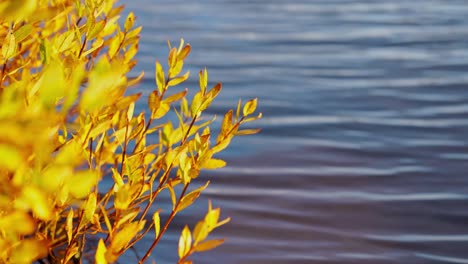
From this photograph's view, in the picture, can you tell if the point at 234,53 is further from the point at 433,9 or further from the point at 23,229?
the point at 23,229

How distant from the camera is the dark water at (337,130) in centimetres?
246

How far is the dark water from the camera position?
2.46m

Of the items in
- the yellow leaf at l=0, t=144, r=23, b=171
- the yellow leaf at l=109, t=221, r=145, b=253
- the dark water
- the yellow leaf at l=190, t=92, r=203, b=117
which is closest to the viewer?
the yellow leaf at l=0, t=144, r=23, b=171

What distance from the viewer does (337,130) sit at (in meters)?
3.60

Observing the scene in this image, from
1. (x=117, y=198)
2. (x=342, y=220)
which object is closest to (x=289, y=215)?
(x=342, y=220)

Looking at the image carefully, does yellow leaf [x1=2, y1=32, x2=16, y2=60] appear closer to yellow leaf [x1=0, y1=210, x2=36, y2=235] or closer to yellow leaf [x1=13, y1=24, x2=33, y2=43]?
yellow leaf [x1=13, y1=24, x2=33, y2=43]

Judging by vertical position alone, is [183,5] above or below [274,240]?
above

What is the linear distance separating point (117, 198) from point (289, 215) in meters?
1.61

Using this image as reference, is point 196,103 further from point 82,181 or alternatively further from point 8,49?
point 82,181

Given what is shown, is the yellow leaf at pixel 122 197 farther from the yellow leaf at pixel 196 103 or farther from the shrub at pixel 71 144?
the yellow leaf at pixel 196 103

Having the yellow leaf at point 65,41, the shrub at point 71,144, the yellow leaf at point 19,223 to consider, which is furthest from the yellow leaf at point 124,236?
the yellow leaf at point 65,41

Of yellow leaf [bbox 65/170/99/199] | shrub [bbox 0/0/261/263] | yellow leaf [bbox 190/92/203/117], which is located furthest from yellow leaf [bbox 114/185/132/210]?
yellow leaf [bbox 65/170/99/199]

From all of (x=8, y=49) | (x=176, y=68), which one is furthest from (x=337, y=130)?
(x=8, y=49)

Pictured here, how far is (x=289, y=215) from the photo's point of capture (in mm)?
2629
